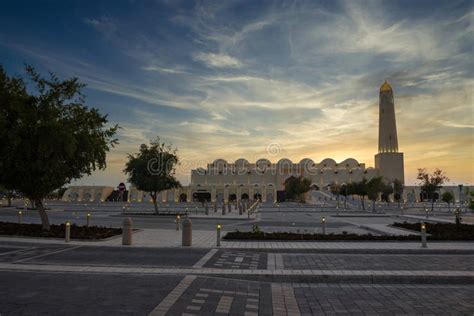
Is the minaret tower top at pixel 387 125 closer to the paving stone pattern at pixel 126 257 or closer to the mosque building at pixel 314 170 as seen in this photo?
the mosque building at pixel 314 170

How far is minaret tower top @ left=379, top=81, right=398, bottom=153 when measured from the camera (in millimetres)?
119250

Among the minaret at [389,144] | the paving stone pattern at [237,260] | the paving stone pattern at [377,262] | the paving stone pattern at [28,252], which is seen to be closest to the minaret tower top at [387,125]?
the minaret at [389,144]

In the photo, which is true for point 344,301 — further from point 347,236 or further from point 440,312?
point 347,236

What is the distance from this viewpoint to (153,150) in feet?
128

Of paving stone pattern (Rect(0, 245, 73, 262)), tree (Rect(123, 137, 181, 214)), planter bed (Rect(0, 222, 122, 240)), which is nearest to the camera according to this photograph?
paving stone pattern (Rect(0, 245, 73, 262))

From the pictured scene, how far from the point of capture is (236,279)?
980 centimetres

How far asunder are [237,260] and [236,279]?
266cm

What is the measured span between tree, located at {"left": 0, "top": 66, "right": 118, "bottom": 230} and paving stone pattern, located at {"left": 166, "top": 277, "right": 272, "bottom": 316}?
1255 centimetres

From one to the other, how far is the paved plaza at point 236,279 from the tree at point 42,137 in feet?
14.2

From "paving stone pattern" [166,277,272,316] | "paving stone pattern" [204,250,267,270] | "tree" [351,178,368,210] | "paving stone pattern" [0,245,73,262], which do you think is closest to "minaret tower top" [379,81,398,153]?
"tree" [351,178,368,210]

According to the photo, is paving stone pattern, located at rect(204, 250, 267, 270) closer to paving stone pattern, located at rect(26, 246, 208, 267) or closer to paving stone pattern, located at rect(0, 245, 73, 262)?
paving stone pattern, located at rect(26, 246, 208, 267)

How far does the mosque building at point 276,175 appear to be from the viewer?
106 m

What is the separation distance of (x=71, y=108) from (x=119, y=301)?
15412mm

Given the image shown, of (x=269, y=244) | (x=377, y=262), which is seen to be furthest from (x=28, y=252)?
(x=377, y=262)
